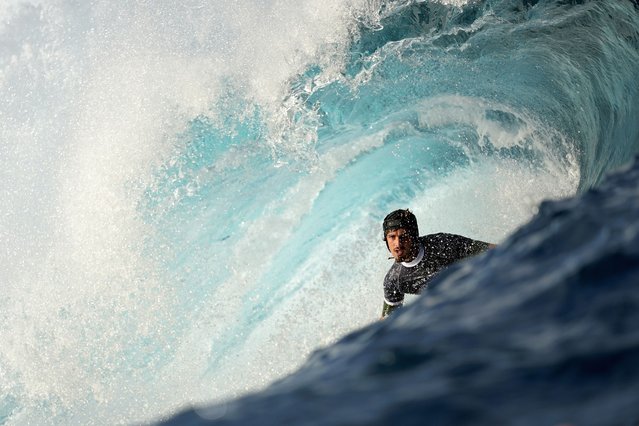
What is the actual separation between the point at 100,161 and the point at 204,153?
154 cm

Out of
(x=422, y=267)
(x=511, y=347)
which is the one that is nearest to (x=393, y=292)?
(x=422, y=267)

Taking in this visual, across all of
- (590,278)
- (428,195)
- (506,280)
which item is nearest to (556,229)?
(506,280)

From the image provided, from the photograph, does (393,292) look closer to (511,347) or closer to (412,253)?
(412,253)

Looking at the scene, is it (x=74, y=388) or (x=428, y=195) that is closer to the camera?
(x=74, y=388)

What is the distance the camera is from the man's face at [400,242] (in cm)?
540

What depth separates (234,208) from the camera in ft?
31.9

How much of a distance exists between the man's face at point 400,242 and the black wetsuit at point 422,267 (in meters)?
0.13

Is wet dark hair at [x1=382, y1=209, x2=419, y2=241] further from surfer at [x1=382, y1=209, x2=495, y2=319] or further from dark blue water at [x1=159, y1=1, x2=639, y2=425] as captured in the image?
dark blue water at [x1=159, y1=1, x2=639, y2=425]

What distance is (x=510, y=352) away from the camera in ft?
5.00

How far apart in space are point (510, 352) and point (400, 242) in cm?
388

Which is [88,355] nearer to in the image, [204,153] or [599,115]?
[204,153]

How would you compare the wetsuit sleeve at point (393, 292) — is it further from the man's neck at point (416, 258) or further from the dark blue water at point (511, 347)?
the dark blue water at point (511, 347)

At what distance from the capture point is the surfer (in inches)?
212

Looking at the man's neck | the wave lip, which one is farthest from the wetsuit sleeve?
the wave lip
